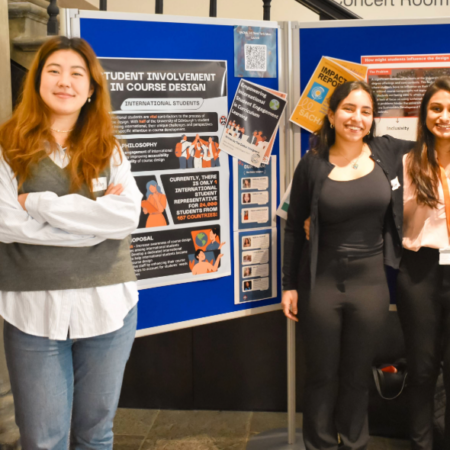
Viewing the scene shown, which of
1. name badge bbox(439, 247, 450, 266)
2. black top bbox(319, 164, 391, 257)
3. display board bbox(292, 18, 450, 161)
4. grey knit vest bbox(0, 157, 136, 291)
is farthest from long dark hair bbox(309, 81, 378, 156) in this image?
grey knit vest bbox(0, 157, 136, 291)

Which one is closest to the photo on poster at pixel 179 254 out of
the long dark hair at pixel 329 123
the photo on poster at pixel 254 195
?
the photo on poster at pixel 254 195

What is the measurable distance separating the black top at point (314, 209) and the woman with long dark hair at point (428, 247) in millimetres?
55

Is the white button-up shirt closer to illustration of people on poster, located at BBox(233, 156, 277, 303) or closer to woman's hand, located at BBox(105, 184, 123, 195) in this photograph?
woman's hand, located at BBox(105, 184, 123, 195)

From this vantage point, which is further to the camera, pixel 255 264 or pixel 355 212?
pixel 255 264

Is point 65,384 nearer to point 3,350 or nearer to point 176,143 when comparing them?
point 3,350

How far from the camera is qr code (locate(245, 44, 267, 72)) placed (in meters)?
2.03

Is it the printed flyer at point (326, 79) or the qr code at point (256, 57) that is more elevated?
the qr code at point (256, 57)

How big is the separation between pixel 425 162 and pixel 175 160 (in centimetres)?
93

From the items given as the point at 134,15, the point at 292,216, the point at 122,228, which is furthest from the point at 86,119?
the point at 292,216

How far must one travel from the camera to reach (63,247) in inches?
55.9

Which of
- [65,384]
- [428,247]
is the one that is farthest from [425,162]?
[65,384]

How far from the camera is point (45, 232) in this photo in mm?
1372

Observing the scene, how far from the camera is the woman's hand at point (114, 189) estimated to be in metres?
1.50

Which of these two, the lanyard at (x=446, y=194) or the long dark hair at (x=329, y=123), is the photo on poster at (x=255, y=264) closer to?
the long dark hair at (x=329, y=123)
